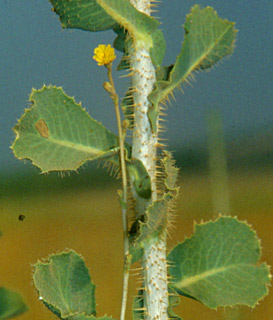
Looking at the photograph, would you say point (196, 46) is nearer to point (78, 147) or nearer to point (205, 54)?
point (205, 54)

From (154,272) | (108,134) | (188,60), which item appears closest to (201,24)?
(188,60)

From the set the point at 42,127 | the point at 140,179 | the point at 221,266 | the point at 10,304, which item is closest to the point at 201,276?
the point at 221,266

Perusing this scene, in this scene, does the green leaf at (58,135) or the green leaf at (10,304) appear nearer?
the green leaf at (58,135)

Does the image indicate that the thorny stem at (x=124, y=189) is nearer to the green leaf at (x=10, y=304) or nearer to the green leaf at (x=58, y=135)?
the green leaf at (x=58, y=135)

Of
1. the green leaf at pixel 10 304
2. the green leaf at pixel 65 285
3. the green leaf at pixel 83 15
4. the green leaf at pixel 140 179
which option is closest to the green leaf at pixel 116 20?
the green leaf at pixel 83 15

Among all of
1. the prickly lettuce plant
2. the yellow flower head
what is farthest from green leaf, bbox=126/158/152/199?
the yellow flower head

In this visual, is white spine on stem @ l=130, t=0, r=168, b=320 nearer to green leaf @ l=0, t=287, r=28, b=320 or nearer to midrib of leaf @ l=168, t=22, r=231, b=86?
midrib of leaf @ l=168, t=22, r=231, b=86
